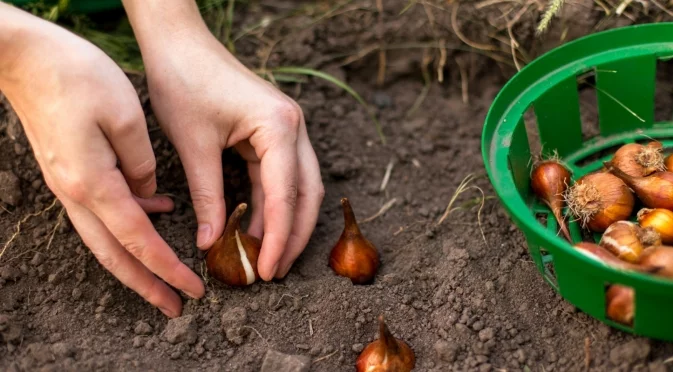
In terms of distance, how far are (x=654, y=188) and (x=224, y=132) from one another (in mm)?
921

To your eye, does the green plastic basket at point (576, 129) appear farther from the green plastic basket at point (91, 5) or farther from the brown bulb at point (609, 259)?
the green plastic basket at point (91, 5)

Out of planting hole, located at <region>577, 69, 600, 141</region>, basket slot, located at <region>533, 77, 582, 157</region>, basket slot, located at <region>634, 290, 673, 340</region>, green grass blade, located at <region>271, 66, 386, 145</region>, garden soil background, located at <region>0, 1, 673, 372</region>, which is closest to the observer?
basket slot, located at <region>634, 290, 673, 340</region>

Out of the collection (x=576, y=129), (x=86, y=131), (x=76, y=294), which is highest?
(x=86, y=131)

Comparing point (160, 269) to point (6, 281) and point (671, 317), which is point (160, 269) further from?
point (671, 317)

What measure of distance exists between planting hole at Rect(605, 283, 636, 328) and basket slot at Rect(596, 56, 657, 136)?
0.59m

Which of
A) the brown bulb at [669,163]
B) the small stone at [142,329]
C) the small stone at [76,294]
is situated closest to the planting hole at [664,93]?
the brown bulb at [669,163]

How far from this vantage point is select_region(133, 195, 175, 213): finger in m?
1.69

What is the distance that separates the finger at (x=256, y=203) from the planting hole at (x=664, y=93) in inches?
41.2

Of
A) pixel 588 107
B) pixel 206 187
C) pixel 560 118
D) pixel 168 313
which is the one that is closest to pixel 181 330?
pixel 168 313

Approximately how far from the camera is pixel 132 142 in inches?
53.6

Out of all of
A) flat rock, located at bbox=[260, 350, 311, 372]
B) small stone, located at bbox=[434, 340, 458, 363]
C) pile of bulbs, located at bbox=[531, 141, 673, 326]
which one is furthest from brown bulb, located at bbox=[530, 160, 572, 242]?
flat rock, located at bbox=[260, 350, 311, 372]

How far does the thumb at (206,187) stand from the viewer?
61.5 inches

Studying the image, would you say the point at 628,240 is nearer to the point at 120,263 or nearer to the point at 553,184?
the point at 553,184

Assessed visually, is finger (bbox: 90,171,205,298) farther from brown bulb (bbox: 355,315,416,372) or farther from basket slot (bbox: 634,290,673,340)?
basket slot (bbox: 634,290,673,340)
